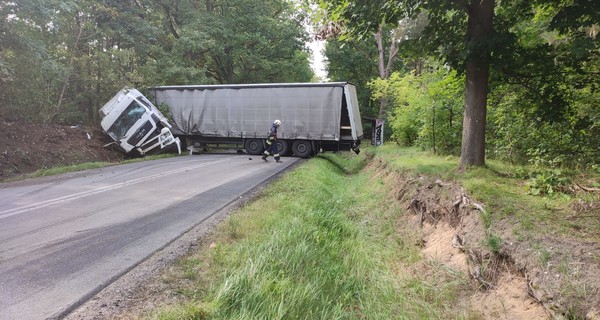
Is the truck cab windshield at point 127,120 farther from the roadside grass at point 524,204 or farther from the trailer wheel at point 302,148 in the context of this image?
the roadside grass at point 524,204

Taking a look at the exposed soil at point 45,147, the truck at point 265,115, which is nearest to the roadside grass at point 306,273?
the exposed soil at point 45,147

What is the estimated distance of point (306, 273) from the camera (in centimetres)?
431

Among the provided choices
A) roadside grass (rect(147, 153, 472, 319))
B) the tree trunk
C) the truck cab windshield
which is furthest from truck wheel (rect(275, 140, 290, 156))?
roadside grass (rect(147, 153, 472, 319))

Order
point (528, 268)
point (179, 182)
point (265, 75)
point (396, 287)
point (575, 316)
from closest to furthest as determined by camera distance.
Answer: point (575, 316) → point (528, 268) → point (396, 287) → point (179, 182) → point (265, 75)

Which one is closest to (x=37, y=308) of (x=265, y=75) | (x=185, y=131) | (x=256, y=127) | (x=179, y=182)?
(x=179, y=182)

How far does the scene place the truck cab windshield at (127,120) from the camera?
1574cm

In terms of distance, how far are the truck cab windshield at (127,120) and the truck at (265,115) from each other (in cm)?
307

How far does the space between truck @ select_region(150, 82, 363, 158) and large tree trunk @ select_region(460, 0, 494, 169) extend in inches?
353

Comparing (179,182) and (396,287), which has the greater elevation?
(179,182)

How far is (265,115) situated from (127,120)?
19.3 ft

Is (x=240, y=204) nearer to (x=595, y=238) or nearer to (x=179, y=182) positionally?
(x=179, y=182)

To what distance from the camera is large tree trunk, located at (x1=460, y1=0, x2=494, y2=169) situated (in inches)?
251

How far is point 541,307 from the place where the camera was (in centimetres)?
318

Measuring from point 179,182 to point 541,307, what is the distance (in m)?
7.57
